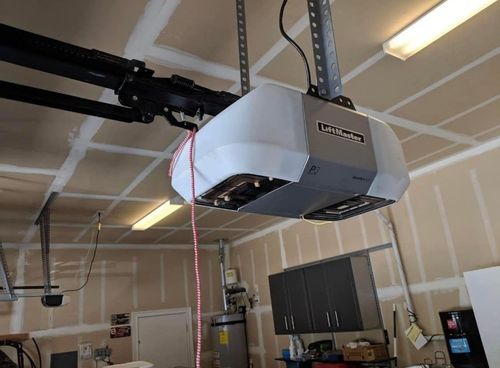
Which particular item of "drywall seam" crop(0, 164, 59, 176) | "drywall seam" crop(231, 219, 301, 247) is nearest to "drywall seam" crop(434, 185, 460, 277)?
"drywall seam" crop(231, 219, 301, 247)

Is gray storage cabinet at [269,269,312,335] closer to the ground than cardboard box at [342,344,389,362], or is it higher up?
higher up

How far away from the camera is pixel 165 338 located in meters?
6.58

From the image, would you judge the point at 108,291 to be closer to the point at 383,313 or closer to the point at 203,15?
the point at 383,313

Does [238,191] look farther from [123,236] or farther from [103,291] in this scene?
[103,291]

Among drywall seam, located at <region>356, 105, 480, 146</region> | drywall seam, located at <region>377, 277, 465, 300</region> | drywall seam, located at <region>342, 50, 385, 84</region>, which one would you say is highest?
drywall seam, located at <region>342, 50, 385, 84</region>

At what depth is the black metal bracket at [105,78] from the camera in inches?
48.1

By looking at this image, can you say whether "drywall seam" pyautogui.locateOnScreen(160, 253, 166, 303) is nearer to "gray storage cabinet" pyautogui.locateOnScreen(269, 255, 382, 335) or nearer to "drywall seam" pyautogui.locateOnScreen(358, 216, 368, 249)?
"gray storage cabinet" pyautogui.locateOnScreen(269, 255, 382, 335)

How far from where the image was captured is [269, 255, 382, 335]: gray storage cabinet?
4543 mm

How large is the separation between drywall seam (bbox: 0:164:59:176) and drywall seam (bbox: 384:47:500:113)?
9.62 feet

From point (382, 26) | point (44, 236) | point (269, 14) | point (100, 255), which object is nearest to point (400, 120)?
point (382, 26)

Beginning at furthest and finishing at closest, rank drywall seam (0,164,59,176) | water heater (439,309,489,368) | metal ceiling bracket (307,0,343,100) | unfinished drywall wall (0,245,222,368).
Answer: unfinished drywall wall (0,245,222,368)
water heater (439,309,489,368)
drywall seam (0,164,59,176)
metal ceiling bracket (307,0,343,100)

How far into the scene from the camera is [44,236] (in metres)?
4.54

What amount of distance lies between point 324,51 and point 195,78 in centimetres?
132

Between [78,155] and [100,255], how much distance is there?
3673 millimetres
